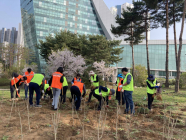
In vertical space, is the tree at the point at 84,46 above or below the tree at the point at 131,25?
below

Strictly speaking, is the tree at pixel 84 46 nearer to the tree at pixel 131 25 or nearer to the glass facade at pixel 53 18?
the tree at pixel 131 25

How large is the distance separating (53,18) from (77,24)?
9.93 m

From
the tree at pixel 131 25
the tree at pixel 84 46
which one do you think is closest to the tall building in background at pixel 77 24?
the tree at pixel 84 46

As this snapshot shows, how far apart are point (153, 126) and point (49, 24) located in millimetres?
51213

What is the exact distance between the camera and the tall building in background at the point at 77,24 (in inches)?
1768

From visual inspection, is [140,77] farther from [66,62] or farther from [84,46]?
[66,62]

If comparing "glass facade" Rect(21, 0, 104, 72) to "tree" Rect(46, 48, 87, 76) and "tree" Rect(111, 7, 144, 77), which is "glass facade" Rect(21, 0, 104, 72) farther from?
"tree" Rect(111, 7, 144, 77)

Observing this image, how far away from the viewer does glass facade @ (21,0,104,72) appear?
4634 cm

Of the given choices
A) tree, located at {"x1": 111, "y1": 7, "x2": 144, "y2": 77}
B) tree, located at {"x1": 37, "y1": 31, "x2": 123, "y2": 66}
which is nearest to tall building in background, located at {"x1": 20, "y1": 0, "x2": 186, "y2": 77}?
tree, located at {"x1": 37, "y1": 31, "x2": 123, "y2": 66}

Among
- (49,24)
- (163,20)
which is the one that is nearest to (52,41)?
(163,20)

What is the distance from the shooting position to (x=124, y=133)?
3271 mm

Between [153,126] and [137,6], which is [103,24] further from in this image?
[153,126]

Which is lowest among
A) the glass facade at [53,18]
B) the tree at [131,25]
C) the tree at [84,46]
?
the tree at [84,46]

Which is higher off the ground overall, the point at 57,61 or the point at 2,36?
the point at 2,36
